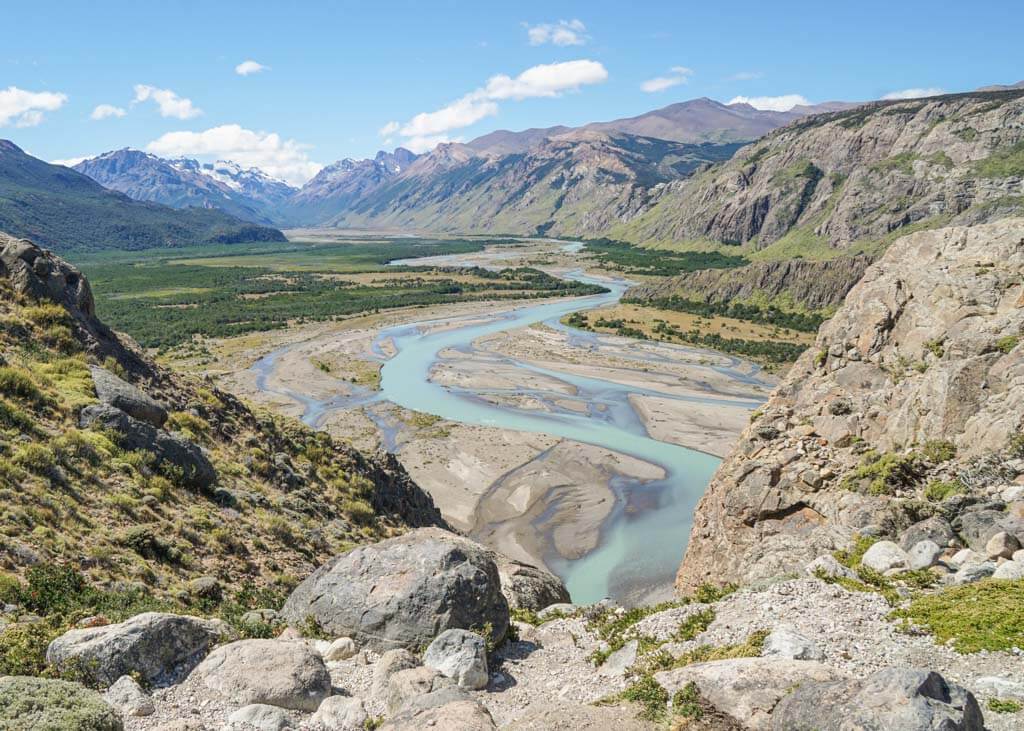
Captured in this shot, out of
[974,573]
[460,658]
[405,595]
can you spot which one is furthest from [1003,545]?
[405,595]

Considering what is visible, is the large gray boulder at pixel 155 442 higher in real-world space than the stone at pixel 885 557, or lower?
higher

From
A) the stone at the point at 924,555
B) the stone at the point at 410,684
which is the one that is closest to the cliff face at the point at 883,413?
the stone at the point at 924,555

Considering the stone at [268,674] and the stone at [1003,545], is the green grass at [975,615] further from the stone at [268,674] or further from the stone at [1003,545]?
the stone at [268,674]

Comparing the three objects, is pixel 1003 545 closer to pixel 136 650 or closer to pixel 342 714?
pixel 342 714

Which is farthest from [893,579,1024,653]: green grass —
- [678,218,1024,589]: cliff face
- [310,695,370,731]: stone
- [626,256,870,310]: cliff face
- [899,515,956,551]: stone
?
[626,256,870,310]: cliff face

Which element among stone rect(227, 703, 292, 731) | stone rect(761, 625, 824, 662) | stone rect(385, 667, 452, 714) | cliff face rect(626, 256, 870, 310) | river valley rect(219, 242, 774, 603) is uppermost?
cliff face rect(626, 256, 870, 310)

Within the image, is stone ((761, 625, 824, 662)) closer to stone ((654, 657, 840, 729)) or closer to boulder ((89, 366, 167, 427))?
stone ((654, 657, 840, 729))
